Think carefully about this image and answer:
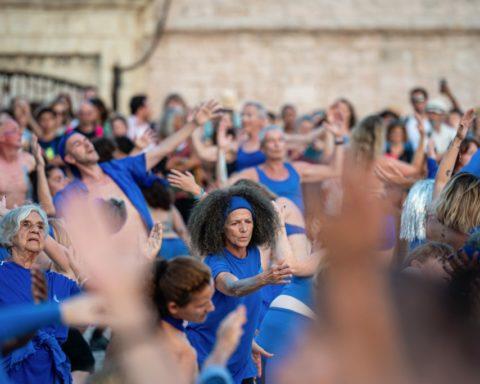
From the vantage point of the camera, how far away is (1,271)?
242 inches

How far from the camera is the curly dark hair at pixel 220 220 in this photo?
671 centimetres

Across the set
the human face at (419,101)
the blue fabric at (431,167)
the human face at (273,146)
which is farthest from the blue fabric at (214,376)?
the human face at (419,101)

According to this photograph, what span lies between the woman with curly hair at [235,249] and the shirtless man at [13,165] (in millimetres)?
2783

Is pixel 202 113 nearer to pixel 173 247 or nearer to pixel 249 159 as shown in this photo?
pixel 173 247

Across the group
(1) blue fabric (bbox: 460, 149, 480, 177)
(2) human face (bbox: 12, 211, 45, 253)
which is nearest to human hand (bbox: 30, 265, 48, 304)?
(2) human face (bbox: 12, 211, 45, 253)

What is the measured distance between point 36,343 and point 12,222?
2.16 feet

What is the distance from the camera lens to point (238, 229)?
6680 mm

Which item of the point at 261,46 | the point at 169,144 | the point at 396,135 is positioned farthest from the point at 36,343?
the point at 261,46

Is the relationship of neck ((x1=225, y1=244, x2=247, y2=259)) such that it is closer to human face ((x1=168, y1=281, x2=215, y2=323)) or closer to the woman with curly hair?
the woman with curly hair

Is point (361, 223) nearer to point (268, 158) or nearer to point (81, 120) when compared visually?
point (268, 158)

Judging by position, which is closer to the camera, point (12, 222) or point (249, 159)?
point (12, 222)

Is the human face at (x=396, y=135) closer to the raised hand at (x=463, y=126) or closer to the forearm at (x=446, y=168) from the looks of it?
the raised hand at (x=463, y=126)

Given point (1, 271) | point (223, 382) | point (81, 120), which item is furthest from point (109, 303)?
point (81, 120)

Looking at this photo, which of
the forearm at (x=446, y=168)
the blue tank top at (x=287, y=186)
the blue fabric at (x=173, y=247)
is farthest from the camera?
the blue fabric at (x=173, y=247)
